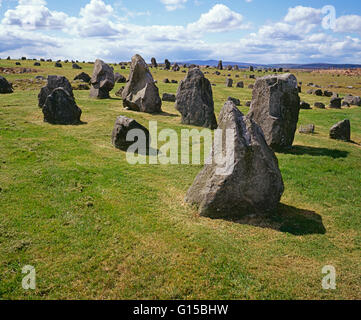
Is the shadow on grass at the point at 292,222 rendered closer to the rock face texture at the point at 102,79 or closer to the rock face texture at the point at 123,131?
the rock face texture at the point at 123,131

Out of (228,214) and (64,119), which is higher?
(64,119)

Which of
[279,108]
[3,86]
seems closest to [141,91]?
[279,108]

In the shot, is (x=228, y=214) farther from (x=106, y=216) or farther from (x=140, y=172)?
(x=140, y=172)

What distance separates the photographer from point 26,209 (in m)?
9.69

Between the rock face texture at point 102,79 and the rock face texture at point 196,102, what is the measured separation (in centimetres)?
1180

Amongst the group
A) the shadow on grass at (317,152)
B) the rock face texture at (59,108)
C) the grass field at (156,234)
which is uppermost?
the rock face texture at (59,108)

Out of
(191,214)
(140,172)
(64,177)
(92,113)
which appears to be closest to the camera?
(191,214)

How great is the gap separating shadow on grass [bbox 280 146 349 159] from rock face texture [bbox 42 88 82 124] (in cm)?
1423

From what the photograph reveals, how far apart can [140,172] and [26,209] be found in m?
4.98

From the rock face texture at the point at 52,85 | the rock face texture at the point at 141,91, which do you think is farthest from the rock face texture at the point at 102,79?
the rock face texture at the point at 52,85

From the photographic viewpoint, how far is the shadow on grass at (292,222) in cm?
913

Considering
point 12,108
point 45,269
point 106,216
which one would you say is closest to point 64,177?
point 106,216

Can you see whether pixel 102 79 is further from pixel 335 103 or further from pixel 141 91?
pixel 335 103

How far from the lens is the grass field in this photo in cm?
673
